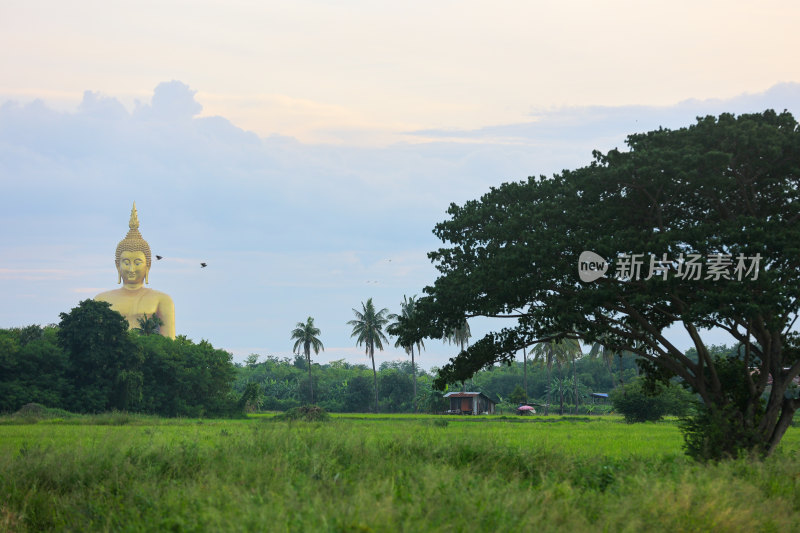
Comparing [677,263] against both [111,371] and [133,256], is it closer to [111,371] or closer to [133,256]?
[111,371]

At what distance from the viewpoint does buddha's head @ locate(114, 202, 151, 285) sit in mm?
95500

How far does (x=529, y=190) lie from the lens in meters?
27.4

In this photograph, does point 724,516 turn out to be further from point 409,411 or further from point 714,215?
point 409,411

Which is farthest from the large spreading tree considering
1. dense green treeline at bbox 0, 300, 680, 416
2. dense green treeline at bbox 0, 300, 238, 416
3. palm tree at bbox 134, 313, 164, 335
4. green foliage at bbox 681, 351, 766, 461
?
palm tree at bbox 134, 313, 164, 335

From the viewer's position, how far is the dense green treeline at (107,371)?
2518 inches

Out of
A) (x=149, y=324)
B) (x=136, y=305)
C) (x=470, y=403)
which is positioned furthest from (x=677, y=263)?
(x=136, y=305)

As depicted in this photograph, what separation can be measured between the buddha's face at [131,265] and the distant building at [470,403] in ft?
141

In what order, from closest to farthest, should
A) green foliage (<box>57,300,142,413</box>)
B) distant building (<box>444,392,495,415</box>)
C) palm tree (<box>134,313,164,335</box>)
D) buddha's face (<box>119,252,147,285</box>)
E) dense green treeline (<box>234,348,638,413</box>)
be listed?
green foliage (<box>57,300,142,413</box>) → distant building (<box>444,392,495,415</box>) → palm tree (<box>134,313,164,335</box>) → buddha's face (<box>119,252,147,285</box>) → dense green treeline (<box>234,348,638,413</box>)

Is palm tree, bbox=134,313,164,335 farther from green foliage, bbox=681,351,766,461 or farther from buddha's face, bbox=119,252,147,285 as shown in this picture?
green foliage, bbox=681,351,766,461

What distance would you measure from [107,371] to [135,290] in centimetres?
3146

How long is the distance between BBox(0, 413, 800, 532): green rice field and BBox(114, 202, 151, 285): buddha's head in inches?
3229

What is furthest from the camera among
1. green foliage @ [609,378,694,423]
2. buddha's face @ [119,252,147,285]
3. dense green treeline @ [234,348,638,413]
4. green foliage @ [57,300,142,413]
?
dense green treeline @ [234,348,638,413]

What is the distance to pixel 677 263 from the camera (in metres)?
22.1

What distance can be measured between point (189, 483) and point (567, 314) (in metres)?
13.7
